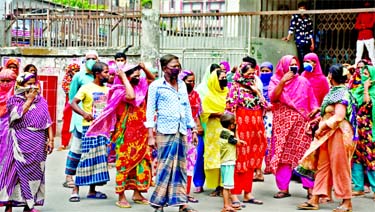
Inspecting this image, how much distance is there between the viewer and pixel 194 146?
25.4ft

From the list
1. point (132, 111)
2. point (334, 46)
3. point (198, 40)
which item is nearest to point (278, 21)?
point (334, 46)

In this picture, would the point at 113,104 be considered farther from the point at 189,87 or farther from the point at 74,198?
the point at 74,198

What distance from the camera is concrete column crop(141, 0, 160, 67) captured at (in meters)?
12.8

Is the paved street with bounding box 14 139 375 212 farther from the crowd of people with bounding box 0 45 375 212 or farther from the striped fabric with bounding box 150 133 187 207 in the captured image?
the striped fabric with bounding box 150 133 187 207

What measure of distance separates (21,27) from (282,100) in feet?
27.1

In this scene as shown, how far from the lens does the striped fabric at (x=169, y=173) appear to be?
6.73 metres

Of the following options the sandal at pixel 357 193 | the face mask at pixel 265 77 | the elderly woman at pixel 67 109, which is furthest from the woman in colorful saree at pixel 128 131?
the elderly woman at pixel 67 109

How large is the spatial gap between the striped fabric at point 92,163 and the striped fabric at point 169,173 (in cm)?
105

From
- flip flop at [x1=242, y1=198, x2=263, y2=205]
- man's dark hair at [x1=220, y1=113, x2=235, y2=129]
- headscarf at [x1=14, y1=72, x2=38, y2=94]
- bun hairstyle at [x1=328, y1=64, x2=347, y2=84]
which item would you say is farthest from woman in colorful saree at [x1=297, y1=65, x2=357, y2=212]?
headscarf at [x1=14, y1=72, x2=38, y2=94]

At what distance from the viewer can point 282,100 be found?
7.97m

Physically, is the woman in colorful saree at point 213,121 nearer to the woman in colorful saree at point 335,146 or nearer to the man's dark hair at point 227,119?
the man's dark hair at point 227,119

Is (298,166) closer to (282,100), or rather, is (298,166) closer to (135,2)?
(282,100)

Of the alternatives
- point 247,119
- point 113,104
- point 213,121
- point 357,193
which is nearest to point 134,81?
point 113,104

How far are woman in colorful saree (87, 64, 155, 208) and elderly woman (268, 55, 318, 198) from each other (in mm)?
1650
